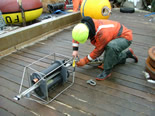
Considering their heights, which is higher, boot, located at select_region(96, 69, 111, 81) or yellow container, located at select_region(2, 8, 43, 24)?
yellow container, located at select_region(2, 8, 43, 24)

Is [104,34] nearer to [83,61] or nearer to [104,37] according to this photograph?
[104,37]

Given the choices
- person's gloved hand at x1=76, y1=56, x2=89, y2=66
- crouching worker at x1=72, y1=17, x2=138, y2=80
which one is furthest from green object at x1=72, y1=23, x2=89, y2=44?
person's gloved hand at x1=76, y1=56, x2=89, y2=66

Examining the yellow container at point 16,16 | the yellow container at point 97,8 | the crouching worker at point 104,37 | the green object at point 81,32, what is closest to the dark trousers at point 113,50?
the crouching worker at point 104,37

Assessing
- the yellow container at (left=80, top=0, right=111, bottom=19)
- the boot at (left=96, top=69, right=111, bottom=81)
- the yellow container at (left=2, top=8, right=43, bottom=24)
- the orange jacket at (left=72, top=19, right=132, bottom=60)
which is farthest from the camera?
the yellow container at (left=2, top=8, right=43, bottom=24)

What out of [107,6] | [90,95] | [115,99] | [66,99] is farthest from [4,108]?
[107,6]

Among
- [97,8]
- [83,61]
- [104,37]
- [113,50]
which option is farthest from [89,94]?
[97,8]

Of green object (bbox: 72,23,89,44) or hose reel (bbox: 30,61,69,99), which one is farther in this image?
green object (bbox: 72,23,89,44)

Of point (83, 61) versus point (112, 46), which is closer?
point (112, 46)

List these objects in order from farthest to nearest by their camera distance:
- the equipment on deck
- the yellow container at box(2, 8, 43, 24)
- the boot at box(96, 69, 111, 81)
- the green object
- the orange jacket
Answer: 1. the yellow container at box(2, 8, 43, 24)
2. the boot at box(96, 69, 111, 81)
3. the orange jacket
4. the green object
5. the equipment on deck

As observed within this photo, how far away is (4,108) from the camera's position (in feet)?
5.89

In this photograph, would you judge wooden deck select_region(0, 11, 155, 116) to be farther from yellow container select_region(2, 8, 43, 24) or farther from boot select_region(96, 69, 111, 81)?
yellow container select_region(2, 8, 43, 24)

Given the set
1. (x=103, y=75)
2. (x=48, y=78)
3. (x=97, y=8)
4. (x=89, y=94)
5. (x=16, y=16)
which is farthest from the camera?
(x=16, y=16)

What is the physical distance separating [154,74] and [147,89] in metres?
0.26

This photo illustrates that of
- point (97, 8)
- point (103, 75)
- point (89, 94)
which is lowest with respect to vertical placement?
point (89, 94)
